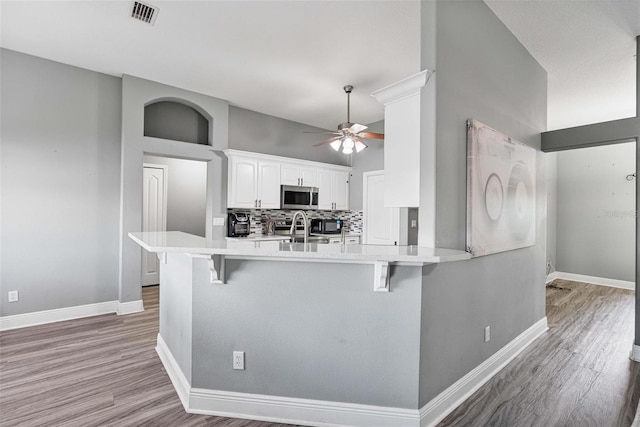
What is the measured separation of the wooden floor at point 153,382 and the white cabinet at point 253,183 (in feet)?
6.70

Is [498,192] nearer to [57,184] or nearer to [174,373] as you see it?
[174,373]

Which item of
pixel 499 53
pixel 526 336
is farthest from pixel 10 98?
pixel 526 336

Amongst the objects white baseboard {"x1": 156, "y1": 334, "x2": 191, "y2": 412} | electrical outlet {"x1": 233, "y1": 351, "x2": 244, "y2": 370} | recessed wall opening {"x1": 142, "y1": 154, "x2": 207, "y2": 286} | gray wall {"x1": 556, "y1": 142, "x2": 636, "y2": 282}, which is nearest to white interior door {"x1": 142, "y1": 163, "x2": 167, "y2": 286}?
recessed wall opening {"x1": 142, "y1": 154, "x2": 207, "y2": 286}

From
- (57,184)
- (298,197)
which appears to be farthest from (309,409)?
(298,197)

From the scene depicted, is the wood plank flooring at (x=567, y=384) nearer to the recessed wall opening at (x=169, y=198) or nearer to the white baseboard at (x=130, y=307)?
the white baseboard at (x=130, y=307)

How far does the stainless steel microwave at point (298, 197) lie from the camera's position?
528 centimetres

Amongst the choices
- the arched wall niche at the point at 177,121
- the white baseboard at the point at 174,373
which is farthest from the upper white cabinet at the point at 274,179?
the white baseboard at the point at 174,373

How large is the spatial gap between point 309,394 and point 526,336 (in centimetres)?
238

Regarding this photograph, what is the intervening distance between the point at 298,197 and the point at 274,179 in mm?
549

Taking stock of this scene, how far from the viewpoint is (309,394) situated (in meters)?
1.89

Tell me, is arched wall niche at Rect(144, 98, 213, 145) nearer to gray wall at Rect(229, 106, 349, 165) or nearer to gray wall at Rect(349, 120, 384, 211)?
gray wall at Rect(229, 106, 349, 165)

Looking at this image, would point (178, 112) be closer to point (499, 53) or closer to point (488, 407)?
point (499, 53)

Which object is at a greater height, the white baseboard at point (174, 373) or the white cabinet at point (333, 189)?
the white cabinet at point (333, 189)

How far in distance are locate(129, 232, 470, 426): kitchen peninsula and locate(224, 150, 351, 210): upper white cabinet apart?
2852 mm
